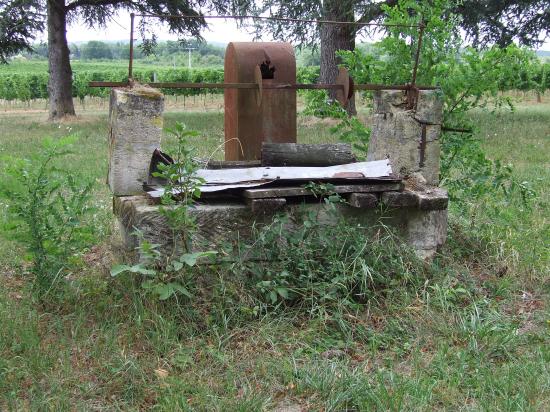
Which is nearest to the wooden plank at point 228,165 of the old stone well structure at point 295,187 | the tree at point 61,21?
the old stone well structure at point 295,187

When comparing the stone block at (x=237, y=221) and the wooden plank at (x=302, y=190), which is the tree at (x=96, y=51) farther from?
the wooden plank at (x=302, y=190)

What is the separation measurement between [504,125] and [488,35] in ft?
11.3

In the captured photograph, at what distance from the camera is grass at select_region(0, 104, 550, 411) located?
3.02m

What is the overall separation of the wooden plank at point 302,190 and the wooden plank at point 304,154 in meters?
0.57

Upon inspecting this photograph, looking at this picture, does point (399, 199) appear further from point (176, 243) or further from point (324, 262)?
point (176, 243)

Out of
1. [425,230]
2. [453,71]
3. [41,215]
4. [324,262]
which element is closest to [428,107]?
[453,71]

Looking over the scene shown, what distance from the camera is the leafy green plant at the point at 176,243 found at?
3654mm

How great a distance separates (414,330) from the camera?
12.3 feet

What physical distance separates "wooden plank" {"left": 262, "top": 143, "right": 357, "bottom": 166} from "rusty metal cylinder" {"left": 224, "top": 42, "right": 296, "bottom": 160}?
0.64 m

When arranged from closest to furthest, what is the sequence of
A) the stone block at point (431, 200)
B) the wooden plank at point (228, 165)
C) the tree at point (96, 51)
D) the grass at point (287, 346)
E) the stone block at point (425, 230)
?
the grass at point (287, 346) → the stone block at point (431, 200) → the stone block at point (425, 230) → the wooden plank at point (228, 165) → the tree at point (96, 51)

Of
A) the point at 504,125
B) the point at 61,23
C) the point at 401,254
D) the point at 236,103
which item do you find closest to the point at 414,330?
the point at 401,254

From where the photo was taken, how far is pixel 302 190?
13.7ft

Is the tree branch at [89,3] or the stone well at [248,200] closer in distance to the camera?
the stone well at [248,200]

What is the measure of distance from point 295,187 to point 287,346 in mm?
1078
